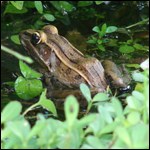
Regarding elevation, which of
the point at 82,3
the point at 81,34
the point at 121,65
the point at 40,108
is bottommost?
the point at 40,108

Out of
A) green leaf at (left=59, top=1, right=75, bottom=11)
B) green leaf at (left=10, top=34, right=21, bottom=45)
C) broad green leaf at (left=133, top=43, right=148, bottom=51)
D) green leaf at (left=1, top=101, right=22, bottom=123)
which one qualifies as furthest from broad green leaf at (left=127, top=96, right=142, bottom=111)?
green leaf at (left=59, top=1, right=75, bottom=11)

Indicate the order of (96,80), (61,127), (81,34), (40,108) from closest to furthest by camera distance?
(61,127) < (40,108) < (96,80) < (81,34)

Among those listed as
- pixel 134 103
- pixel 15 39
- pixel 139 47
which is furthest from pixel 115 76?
pixel 134 103

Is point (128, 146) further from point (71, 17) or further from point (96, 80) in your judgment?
point (71, 17)

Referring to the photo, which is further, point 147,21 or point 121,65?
point 147,21

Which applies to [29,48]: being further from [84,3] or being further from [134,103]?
[134,103]

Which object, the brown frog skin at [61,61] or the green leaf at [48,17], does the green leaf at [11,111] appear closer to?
the brown frog skin at [61,61]

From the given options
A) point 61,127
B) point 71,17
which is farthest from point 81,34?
point 61,127
